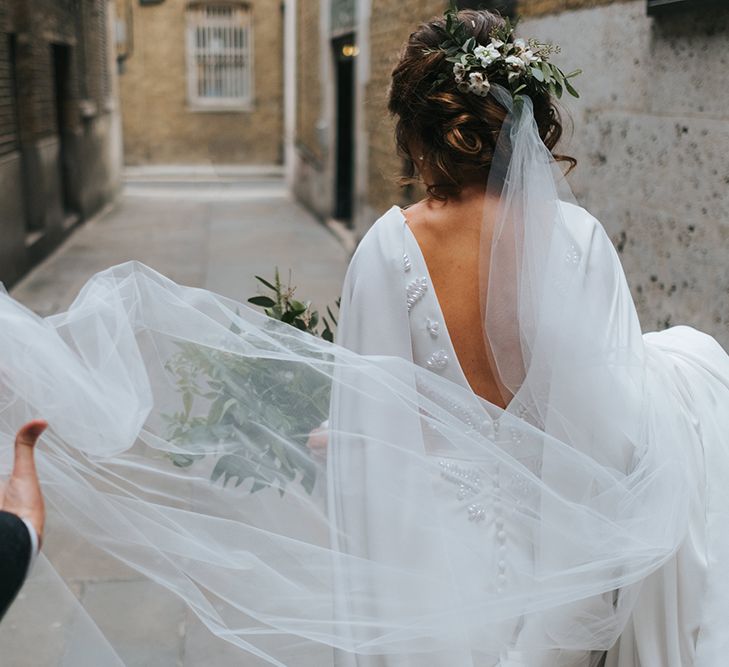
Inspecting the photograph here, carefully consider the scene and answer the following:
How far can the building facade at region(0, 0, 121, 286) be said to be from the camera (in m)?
9.24

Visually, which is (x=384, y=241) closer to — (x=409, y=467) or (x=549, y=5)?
(x=409, y=467)

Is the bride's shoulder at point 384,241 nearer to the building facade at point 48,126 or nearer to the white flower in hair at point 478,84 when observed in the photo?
the white flower in hair at point 478,84

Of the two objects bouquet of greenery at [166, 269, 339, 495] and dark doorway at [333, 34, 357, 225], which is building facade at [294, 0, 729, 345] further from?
dark doorway at [333, 34, 357, 225]

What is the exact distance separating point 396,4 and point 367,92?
1.54m

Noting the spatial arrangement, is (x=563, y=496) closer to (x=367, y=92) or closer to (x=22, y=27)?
(x=367, y=92)

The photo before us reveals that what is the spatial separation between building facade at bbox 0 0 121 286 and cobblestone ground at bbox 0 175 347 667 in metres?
0.36

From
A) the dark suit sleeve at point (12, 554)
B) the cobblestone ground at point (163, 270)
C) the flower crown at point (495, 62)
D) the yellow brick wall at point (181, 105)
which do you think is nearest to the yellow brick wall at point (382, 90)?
the cobblestone ground at point (163, 270)

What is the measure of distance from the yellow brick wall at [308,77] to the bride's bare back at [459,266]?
12679 mm

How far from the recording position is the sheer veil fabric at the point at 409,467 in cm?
190

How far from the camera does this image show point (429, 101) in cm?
201

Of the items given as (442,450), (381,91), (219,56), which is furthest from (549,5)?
(219,56)

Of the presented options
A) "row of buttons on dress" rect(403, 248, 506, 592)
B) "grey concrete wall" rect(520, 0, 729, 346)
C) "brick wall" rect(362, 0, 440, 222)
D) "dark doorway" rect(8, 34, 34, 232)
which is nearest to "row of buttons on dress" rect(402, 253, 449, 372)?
"row of buttons on dress" rect(403, 248, 506, 592)

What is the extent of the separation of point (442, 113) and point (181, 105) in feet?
72.9

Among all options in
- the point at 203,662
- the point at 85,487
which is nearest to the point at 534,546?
the point at 85,487
